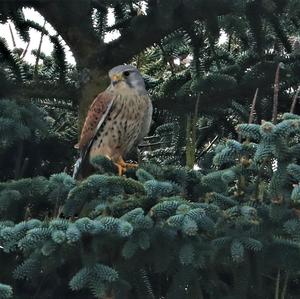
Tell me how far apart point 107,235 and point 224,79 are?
1726mm

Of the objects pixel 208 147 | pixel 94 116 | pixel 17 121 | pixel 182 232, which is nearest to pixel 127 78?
pixel 94 116

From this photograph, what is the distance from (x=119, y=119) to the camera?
20.0 feet

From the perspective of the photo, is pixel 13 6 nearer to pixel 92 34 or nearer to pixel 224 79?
pixel 92 34

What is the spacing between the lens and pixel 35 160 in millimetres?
5449

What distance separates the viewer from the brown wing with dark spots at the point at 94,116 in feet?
18.3

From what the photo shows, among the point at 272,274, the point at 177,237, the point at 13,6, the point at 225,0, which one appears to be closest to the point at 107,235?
the point at 177,237

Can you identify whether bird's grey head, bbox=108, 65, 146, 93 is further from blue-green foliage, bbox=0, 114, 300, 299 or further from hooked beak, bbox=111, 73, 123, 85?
blue-green foliage, bbox=0, 114, 300, 299

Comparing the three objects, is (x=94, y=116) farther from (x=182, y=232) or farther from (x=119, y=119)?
(x=182, y=232)

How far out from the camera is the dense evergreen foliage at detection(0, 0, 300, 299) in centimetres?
371

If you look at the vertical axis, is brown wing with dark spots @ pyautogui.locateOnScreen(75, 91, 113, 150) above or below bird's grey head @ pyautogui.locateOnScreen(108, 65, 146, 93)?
below

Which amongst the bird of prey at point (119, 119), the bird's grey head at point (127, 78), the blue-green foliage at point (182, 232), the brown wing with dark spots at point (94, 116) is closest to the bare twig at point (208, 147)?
the bird of prey at point (119, 119)

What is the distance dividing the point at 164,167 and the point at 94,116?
120 centimetres

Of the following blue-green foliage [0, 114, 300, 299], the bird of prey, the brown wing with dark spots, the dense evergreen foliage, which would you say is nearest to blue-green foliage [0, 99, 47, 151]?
the dense evergreen foliage

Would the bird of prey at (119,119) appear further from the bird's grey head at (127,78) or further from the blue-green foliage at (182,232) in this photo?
the blue-green foliage at (182,232)
